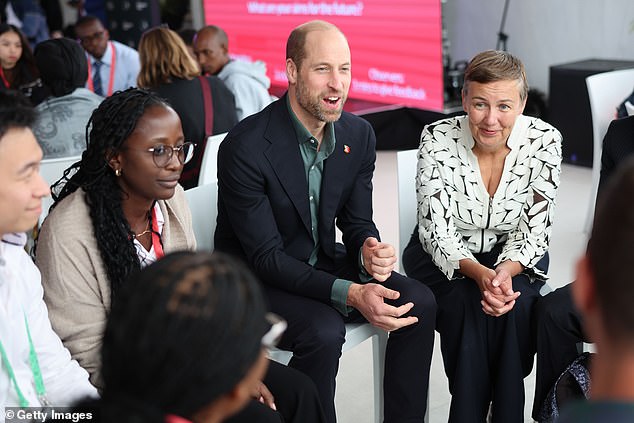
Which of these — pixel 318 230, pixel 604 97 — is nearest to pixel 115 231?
pixel 318 230

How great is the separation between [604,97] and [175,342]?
3742 mm

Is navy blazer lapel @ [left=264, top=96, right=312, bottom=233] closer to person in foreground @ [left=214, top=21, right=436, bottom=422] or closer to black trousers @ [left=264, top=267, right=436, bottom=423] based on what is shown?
person in foreground @ [left=214, top=21, right=436, bottom=422]

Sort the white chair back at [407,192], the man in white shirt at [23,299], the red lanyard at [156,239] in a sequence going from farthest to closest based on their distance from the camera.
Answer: the white chair back at [407,192]
the red lanyard at [156,239]
the man in white shirt at [23,299]

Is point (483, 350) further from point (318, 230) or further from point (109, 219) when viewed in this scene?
point (109, 219)

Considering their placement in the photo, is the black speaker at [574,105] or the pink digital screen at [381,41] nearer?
the black speaker at [574,105]

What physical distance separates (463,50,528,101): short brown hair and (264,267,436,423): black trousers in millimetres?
701

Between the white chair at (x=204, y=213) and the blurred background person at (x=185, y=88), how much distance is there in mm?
1003

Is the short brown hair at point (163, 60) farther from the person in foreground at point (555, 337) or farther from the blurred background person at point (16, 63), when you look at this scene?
the person in foreground at point (555, 337)

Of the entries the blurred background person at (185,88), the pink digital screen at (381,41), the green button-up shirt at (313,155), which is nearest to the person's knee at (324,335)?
the green button-up shirt at (313,155)

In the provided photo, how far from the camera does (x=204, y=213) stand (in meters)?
2.64

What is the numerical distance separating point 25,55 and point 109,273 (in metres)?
3.60

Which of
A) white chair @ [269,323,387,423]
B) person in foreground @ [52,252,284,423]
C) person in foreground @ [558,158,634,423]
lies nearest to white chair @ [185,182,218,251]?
white chair @ [269,323,387,423]

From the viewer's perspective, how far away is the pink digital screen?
6.36 metres

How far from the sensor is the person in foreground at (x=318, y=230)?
2.33 metres
